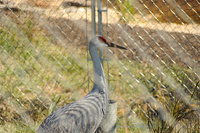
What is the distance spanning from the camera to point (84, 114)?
6.10 feet

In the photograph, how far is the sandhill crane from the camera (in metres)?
1.78

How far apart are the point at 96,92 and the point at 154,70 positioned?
5.47 feet

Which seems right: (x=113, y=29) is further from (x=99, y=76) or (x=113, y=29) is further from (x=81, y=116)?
(x=81, y=116)

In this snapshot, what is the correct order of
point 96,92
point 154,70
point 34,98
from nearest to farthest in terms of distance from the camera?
point 96,92 → point 34,98 → point 154,70

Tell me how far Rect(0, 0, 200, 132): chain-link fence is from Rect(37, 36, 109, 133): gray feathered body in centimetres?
26

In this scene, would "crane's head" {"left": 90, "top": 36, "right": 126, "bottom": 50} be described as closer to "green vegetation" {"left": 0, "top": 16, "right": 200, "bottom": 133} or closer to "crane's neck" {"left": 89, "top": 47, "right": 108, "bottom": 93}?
"crane's neck" {"left": 89, "top": 47, "right": 108, "bottom": 93}

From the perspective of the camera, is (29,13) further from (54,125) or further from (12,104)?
(54,125)

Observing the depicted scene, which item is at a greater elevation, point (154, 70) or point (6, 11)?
point (6, 11)

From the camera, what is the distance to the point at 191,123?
6.98 ft

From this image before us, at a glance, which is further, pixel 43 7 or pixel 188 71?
pixel 43 7

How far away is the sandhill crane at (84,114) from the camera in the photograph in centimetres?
178

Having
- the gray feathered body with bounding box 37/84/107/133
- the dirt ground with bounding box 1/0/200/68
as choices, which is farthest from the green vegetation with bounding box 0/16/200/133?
the gray feathered body with bounding box 37/84/107/133

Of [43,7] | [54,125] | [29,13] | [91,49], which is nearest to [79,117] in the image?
[54,125]

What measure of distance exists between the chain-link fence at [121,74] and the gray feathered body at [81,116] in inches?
10.0
